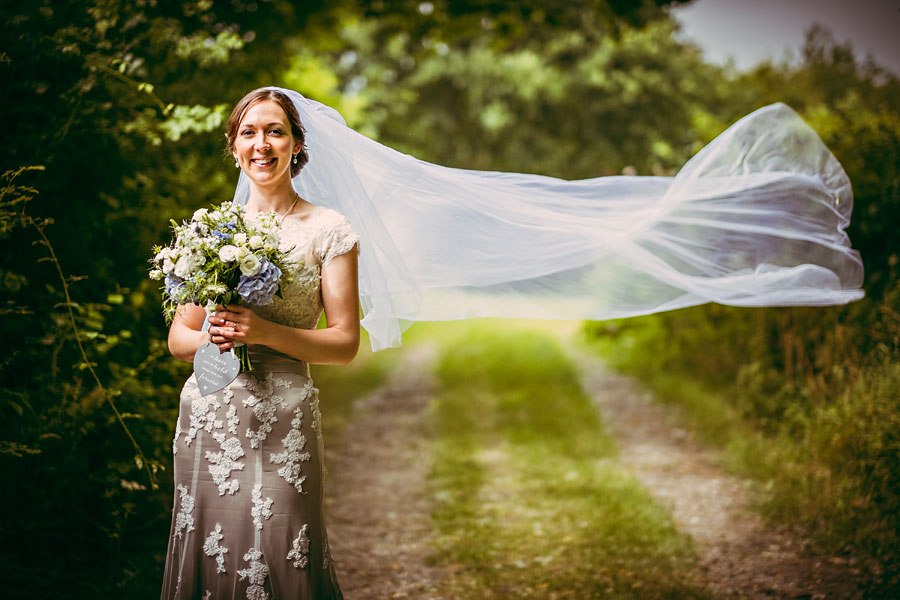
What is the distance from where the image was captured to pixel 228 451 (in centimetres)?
289

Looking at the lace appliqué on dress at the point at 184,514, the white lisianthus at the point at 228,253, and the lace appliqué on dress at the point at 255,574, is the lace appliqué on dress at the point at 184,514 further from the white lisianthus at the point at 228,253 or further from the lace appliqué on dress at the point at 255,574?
the white lisianthus at the point at 228,253

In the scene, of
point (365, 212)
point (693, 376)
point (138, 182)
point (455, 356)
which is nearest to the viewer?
point (365, 212)

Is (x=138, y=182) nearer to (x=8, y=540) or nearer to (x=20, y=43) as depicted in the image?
(x=20, y=43)

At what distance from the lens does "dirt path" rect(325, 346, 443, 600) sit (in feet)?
16.6

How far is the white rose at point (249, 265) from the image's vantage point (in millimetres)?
2518

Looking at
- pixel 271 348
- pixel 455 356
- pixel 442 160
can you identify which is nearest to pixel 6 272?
pixel 271 348

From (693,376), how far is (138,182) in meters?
8.28

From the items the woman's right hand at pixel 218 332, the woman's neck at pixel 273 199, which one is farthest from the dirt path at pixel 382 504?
the woman's neck at pixel 273 199

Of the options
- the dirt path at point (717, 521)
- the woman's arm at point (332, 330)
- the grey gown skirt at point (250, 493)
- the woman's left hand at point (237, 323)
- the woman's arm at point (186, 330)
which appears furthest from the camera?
the dirt path at point (717, 521)

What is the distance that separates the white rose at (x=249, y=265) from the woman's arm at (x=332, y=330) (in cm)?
21

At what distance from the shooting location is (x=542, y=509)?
20.9 feet

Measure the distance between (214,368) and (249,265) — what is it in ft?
1.43

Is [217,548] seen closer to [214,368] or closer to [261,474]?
[261,474]

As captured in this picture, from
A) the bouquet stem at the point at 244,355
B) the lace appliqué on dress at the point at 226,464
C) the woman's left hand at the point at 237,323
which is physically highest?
the woman's left hand at the point at 237,323
